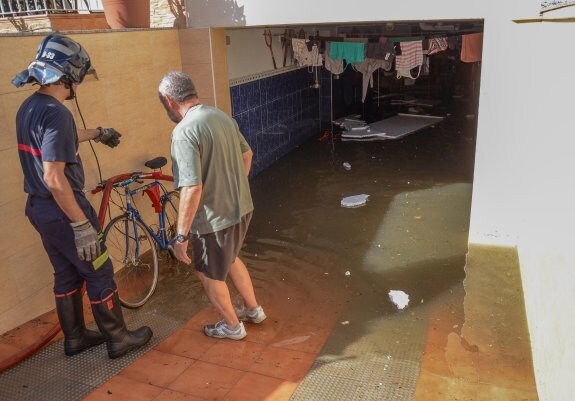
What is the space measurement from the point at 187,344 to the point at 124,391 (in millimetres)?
631

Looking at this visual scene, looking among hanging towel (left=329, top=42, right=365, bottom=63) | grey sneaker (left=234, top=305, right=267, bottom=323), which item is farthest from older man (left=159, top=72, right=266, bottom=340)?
hanging towel (left=329, top=42, right=365, bottom=63)

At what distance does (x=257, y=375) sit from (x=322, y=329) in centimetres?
78

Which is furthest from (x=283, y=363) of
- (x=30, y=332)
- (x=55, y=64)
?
(x=55, y=64)

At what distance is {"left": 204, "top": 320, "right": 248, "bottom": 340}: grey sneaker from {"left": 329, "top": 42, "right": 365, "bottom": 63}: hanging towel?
6.52m

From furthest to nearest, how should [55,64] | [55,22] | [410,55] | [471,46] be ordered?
[410,55], [471,46], [55,22], [55,64]

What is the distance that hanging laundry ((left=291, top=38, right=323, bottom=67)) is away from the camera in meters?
8.96

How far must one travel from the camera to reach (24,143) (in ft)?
10.0

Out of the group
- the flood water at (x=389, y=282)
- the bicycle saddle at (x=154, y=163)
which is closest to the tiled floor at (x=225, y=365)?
the flood water at (x=389, y=282)

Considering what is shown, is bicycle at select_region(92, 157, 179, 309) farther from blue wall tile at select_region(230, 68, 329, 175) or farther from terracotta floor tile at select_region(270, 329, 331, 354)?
blue wall tile at select_region(230, 68, 329, 175)

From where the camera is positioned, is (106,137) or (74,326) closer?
(74,326)

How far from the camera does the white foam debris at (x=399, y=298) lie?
4254mm

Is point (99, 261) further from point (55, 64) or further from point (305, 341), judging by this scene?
point (305, 341)

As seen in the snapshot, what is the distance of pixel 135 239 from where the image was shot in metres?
4.49

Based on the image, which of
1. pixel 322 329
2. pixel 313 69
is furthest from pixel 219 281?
pixel 313 69
